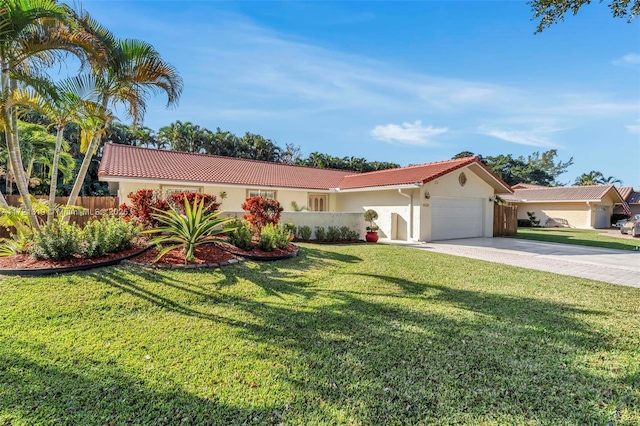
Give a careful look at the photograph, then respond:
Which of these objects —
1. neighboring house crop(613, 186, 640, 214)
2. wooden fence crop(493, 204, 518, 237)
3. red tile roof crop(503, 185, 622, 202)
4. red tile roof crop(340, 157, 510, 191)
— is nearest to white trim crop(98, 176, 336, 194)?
red tile roof crop(340, 157, 510, 191)

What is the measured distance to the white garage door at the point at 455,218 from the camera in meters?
17.4

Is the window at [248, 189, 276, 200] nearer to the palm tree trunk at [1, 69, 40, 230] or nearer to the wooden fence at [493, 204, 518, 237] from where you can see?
the palm tree trunk at [1, 69, 40, 230]

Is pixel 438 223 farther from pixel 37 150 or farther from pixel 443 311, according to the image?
pixel 37 150

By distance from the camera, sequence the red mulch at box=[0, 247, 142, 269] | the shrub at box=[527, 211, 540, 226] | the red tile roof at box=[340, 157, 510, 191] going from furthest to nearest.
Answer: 1. the shrub at box=[527, 211, 540, 226]
2. the red tile roof at box=[340, 157, 510, 191]
3. the red mulch at box=[0, 247, 142, 269]

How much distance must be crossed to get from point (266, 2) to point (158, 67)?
4.08 meters

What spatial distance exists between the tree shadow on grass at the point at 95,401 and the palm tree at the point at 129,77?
6216 millimetres

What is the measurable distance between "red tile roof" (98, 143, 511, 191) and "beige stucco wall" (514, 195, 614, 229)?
20.2 meters

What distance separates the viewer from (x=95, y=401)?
305 centimetres

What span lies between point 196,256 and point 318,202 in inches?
570

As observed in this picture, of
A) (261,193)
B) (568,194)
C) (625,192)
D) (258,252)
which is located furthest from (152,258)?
(625,192)

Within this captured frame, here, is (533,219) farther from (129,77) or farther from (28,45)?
(28,45)

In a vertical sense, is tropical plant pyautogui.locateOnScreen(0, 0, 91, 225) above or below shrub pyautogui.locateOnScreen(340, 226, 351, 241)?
above

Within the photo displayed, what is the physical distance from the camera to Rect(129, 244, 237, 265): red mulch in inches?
302

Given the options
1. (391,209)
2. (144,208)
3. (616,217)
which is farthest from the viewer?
(616,217)
